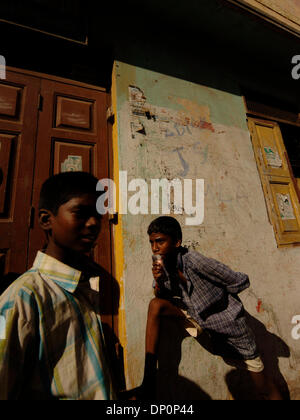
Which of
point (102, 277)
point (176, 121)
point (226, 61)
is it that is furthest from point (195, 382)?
point (226, 61)

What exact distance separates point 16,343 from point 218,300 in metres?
1.39

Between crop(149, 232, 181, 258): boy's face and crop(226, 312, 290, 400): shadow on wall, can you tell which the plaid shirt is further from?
crop(226, 312, 290, 400): shadow on wall

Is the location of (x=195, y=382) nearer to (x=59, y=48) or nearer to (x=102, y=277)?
(x=102, y=277)

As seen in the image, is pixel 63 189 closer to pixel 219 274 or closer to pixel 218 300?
pixel 219 274

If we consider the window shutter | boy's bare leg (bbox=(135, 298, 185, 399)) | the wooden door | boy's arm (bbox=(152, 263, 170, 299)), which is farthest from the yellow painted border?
the window shutter

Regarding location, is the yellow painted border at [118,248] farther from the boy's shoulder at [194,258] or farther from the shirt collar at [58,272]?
the shirt collar at [58,272]

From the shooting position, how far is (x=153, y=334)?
1.63m

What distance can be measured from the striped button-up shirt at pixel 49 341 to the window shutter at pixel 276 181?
2.72 meters

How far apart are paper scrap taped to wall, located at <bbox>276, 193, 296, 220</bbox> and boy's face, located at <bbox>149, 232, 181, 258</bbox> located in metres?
2.10

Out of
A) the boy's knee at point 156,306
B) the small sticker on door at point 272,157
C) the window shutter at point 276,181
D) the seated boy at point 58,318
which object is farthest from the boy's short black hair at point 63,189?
the small sticker on door at point 272,157

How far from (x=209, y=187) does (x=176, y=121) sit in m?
0.96

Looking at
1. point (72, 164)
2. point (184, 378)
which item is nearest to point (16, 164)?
point (72, 164)

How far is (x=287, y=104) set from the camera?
13.1 feet

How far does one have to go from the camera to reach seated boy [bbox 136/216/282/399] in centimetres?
157
